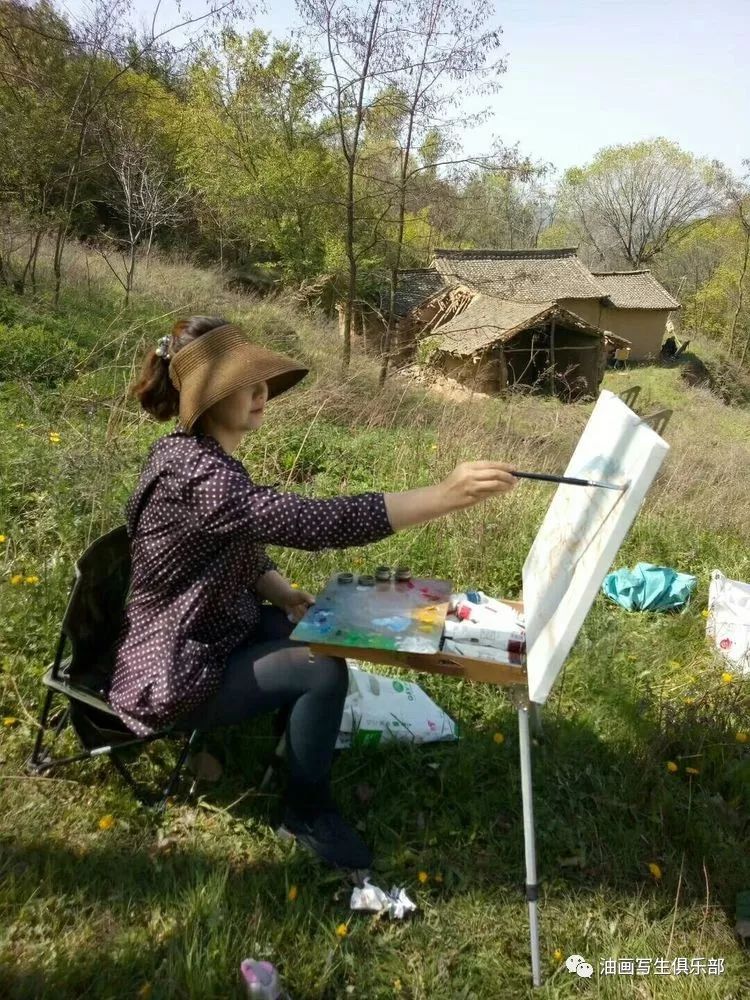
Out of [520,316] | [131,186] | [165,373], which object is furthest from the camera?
[520,316]

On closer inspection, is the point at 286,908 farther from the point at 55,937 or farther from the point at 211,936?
the point at 55,937

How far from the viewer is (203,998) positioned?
140cm

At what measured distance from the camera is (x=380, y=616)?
5.70 ft

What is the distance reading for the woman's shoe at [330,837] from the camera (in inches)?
69.1

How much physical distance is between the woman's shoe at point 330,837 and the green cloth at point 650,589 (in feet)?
6.79

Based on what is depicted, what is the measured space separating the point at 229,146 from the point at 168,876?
19989mm

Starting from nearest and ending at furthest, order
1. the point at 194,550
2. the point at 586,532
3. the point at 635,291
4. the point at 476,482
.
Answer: the point at 476,482 → the point at 586,532 → the point at 194,550 → the point at 635,291

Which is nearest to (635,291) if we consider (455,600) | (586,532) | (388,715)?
(388,715)

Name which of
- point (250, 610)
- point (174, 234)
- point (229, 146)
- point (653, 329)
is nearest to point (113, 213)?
point (174, 234)

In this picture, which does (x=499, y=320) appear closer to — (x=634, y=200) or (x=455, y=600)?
(x=455, y=600)

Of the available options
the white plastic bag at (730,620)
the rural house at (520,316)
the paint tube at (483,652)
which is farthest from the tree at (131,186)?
the paint tube at (483,652)

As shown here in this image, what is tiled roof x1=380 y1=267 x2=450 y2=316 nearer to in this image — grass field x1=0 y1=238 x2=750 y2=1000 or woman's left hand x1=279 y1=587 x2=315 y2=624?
grass field x1=0 y1=238 x2=750 y2=1000

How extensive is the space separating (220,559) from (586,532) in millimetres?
928

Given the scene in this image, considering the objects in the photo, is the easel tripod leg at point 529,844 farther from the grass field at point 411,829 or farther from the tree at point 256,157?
the tree at point 256,157
